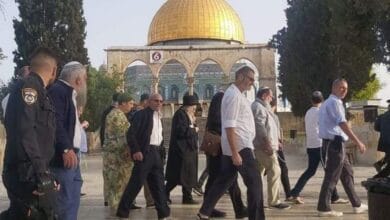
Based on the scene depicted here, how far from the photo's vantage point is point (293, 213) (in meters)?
7.62

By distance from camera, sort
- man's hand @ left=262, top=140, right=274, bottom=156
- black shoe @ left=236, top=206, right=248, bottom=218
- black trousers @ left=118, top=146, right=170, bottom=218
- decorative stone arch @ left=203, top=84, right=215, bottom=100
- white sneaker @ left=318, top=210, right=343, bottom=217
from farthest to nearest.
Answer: decorative stone arch @ left=203, top=84, right=215, bottom=100 → man's hand @ left=262, top=140, right=274, bottom=156 → black shoe @ left=236, top=206, right=248, bottom=218 → white sneaker @ left=318, top=210, right=343, bottom=217 → black trousers @ left=118, top=146, right=170, bottom=218

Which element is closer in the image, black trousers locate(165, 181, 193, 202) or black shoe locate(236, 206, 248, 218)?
black shoe locate(236, 206, 248, 218)

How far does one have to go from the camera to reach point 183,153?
353 inches

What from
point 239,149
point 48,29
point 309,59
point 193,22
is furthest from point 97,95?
point 239,149

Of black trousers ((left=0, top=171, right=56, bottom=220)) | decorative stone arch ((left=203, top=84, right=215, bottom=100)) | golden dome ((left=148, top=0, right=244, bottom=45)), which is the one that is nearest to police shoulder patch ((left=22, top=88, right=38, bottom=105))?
black trousers ((left=0, top=171, right=56, bottom=220))

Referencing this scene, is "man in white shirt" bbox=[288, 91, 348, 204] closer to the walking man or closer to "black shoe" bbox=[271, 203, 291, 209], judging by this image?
"black shoe" bbox=[271, 203, 291, 209]

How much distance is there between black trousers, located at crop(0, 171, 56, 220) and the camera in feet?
12.4

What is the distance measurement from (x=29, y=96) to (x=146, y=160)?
342 cm

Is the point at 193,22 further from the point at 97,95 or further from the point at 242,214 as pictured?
the point at 242,214

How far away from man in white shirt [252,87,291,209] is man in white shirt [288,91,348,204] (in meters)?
0.49

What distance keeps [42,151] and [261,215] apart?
273 cm

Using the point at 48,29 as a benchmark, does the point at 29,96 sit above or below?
below

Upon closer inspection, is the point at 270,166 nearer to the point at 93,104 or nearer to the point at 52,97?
the point at 52,97

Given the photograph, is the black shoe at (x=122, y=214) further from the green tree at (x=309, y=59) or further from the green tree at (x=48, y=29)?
the green tree at (x=48, y=29)
